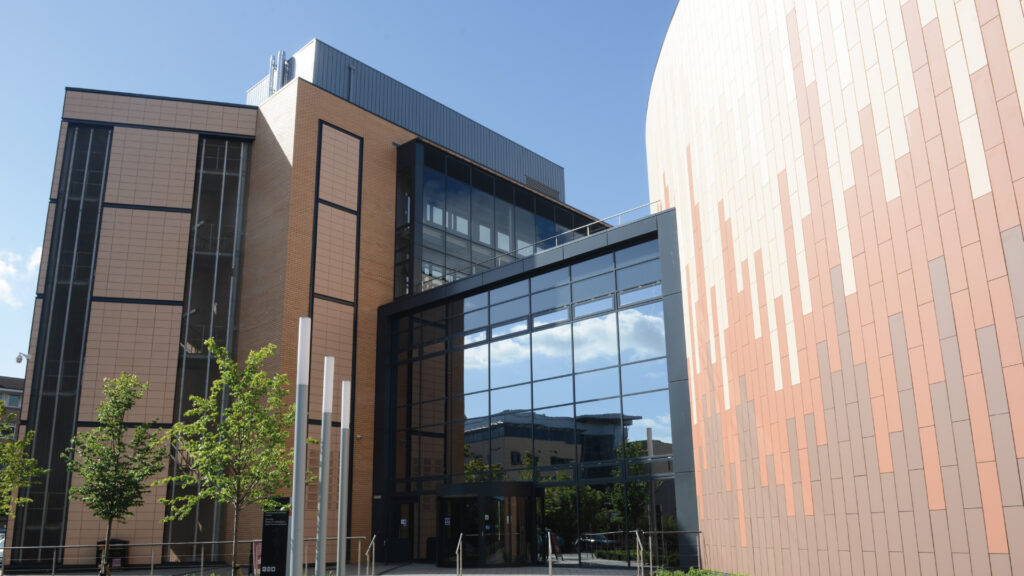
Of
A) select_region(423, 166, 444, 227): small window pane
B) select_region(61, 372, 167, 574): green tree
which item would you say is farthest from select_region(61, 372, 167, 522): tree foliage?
select_region(423, 166, 444, 227): small window pane

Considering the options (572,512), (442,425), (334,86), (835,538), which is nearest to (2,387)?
(334,86)

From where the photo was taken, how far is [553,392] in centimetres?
2400

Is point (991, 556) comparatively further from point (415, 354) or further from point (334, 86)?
point (334, 86)

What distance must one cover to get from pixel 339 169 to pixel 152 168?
23.9ft

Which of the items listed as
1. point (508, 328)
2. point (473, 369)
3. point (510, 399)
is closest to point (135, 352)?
point (473, 369)

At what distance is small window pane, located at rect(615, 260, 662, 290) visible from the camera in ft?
72.0

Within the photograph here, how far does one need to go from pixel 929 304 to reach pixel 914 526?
2763 millimetres

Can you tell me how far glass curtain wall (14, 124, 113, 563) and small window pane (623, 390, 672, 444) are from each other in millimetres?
19243

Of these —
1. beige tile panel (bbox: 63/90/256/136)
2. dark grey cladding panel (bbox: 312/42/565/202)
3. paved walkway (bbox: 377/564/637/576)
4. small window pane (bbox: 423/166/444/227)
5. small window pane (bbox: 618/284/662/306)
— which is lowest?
paved walkway (bbox: 377/564/637/576)

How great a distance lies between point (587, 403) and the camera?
22906 millimetres

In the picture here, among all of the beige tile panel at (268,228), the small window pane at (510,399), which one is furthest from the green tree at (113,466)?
the small window pane at (510,399)

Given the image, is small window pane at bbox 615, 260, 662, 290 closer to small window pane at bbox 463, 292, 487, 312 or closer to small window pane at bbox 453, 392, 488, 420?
small window pane at bbox 463, 292, 487, 312

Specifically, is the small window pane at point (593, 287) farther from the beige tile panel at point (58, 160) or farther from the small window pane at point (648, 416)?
the beige tile panel at point (58, 160)

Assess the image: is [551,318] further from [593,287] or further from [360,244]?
[360,244]
